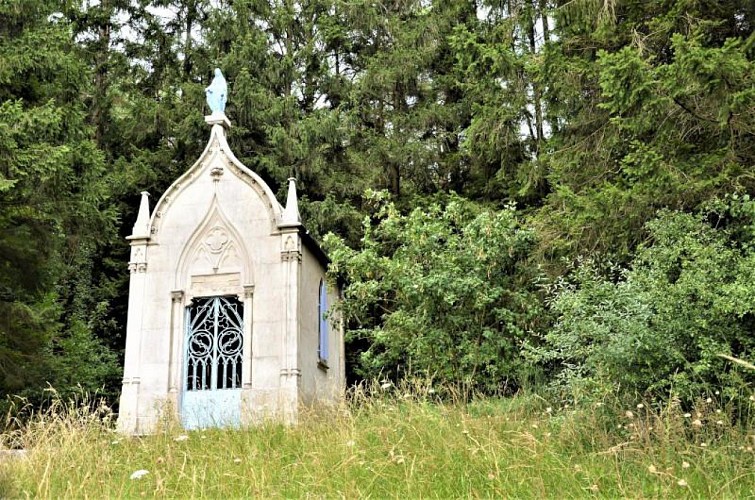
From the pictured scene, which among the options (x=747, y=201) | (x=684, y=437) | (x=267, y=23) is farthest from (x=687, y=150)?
(x=267, y=23)

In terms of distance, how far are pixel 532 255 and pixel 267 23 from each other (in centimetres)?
1178

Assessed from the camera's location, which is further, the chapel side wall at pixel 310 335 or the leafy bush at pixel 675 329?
the chapel side wall at pixel 310 335

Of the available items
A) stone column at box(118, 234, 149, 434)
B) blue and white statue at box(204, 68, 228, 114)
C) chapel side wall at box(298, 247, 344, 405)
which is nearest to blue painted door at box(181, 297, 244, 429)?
stone column at box(118, 234, 149, 434)

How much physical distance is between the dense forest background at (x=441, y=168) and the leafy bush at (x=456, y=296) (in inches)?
1.5

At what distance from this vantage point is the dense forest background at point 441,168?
6.96m

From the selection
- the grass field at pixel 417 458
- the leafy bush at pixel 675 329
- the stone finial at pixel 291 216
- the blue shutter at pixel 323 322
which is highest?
the stone finial at pixel 291 216

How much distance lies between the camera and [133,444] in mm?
6801

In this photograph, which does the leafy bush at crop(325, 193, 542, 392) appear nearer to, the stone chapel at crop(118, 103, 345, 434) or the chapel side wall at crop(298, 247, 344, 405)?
the chapel side wall at crop(298, 247, 344, 405)

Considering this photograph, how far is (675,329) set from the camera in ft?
20.6

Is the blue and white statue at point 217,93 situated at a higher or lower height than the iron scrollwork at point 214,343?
higher

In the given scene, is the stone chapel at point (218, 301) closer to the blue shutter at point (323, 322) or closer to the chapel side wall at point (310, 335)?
the chapel side wall at point (310, 335)

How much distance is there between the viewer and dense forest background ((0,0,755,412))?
6957 mm

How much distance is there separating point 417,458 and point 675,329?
247cm

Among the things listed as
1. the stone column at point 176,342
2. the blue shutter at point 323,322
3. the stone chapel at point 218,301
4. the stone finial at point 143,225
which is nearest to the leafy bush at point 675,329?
Answer: the stone chapel at point 218,301
